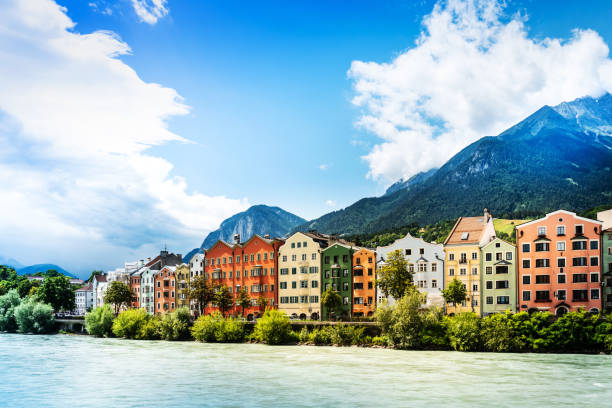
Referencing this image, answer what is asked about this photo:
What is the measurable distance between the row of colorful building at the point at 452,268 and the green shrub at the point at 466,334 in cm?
1592

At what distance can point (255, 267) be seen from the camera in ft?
350

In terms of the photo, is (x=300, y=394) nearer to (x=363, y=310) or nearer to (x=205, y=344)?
(x=205, y=344)

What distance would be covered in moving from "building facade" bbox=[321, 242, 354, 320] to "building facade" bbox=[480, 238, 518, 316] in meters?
21.6

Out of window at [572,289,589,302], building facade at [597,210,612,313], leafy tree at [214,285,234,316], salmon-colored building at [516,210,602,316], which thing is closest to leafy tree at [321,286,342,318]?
leafy tree at [214,285,234,316]

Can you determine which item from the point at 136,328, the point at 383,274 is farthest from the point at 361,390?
the point at 136,328

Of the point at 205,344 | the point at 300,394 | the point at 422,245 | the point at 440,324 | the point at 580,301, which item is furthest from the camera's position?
the point at 422,245

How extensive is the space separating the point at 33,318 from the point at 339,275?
203 feet

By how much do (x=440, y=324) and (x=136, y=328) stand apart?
5118 cm

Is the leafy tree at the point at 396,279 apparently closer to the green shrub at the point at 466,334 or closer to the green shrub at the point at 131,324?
the green shrub at the point at 466,334

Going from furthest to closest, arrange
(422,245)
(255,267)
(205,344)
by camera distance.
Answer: (255,267)
(422,245)
(205,344)

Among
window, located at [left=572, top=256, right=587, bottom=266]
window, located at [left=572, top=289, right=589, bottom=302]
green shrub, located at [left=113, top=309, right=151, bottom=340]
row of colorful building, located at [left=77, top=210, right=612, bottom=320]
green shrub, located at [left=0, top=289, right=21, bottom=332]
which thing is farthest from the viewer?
green shrub, located at [left=0, top=289, right=21, bottom=332]

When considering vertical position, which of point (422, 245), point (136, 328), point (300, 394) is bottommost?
point (136, 328)

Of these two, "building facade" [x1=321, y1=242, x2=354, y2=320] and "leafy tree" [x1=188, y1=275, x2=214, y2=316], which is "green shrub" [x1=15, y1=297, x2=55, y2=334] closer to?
"leafy tree" [x1=188, y1=275, x2=214, y2=316]

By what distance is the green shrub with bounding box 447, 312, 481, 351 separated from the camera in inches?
2640
